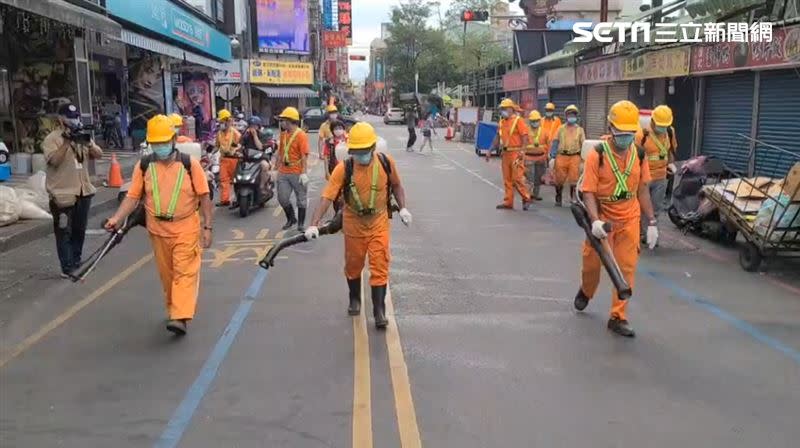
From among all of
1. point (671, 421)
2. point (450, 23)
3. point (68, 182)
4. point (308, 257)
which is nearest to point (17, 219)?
point (68, 182)

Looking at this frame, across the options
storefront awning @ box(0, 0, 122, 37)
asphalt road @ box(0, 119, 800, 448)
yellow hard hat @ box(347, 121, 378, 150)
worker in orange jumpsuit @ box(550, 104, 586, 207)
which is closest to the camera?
asphalt road @ box(0, 119, 800, 448)

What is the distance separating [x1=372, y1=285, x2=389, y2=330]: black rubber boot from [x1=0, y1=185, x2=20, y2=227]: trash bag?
6.77 m

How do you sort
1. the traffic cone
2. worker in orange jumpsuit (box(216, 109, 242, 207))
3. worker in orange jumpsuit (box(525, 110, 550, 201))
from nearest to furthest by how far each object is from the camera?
worker in orange jumpsuit (box(216, 109, 242, 207)) < worker in orange jumpsuit (box(525, 110, 550, 201)) < the traffic cone

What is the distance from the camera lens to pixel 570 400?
15.9 feet

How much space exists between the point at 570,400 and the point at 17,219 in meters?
9.15

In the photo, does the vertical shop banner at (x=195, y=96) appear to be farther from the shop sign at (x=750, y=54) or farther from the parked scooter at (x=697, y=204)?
the parked scooter at (x=697, y=204)

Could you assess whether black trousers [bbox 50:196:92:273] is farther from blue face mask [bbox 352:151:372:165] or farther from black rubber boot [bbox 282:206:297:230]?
blue face mask [bbox 352:151:372:165]

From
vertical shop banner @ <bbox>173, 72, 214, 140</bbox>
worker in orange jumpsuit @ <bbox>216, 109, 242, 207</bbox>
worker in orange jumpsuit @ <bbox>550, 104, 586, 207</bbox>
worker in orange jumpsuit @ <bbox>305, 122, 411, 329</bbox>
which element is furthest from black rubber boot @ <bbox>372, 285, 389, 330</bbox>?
vertical shop banner @ <bbox>173, 72, 214, 140</bbox>

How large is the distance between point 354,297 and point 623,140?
269cm

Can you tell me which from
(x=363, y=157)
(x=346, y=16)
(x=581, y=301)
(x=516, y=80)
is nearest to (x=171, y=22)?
(x=516, y=80)

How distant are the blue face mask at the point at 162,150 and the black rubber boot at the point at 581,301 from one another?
3.75 metres

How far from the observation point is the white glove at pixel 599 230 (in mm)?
6039

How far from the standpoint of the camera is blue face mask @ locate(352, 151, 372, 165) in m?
6.30

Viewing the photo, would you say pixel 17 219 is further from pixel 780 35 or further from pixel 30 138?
pixel 780 35
